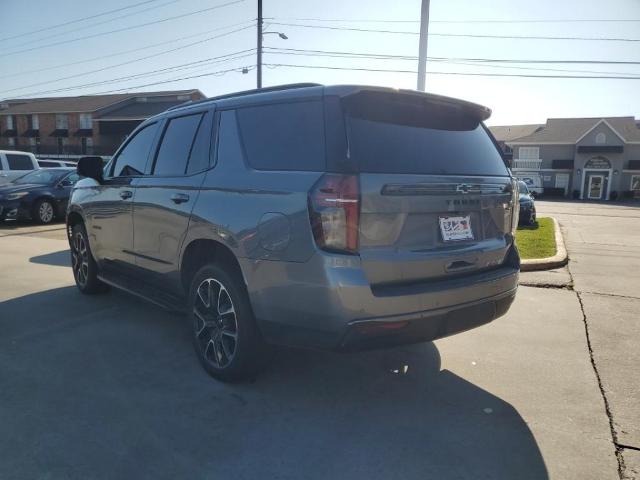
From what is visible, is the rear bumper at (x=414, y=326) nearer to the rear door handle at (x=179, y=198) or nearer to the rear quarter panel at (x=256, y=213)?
the rear quarter panel at (x=256, y=213)

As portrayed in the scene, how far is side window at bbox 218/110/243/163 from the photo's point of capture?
10.8 feet

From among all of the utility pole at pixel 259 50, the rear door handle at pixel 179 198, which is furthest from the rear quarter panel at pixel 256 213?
the utility pole at pixel 259 50

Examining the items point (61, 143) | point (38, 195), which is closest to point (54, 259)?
A: point (38, 195)

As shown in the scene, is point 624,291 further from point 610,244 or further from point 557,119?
point 557,119

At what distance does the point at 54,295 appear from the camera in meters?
5.62

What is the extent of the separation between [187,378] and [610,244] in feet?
35.0

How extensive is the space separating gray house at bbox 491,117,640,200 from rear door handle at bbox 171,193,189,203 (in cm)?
5395

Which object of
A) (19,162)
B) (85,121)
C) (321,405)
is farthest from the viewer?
(85,121)

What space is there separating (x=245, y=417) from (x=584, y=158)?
57.5m

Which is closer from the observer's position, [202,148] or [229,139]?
[229,139]

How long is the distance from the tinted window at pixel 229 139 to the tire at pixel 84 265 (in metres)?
2.74

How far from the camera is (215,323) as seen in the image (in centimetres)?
341

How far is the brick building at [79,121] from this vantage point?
158 ft

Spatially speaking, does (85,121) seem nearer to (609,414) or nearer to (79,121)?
(79,121)
